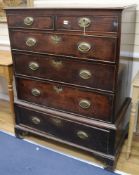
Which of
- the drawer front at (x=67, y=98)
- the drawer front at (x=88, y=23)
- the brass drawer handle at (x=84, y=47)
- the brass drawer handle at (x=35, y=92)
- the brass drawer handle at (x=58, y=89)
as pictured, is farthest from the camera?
the brass drawer handle at (x=35, y=92)

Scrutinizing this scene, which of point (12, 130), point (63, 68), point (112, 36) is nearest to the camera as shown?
point (112, 36)

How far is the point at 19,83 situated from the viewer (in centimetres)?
203

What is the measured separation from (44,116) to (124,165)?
790mm

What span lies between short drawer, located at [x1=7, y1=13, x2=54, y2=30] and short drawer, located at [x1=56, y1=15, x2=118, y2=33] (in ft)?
0.25

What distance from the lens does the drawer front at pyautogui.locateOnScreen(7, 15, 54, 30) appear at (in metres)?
1.63

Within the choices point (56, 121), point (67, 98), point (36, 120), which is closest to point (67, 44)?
point (67, 98)

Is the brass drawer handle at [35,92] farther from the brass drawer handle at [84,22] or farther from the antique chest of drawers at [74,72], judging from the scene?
the brass drawer handle at [84,22]

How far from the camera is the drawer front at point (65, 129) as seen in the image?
5.83 ft

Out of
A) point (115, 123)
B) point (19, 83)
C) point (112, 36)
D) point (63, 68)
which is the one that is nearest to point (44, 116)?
point (19, 83)

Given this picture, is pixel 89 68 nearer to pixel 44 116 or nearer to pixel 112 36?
pixel 112 36

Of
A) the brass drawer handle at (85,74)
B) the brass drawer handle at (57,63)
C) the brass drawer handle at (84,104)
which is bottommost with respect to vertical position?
the brass drawer handle at (84,104)

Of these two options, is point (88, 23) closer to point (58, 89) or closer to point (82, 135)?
point (58, 89)

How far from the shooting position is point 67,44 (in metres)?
1.62

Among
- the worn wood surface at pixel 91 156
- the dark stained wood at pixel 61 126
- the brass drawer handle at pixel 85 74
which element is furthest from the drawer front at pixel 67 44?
the worn wood surface at pixel 91 156
